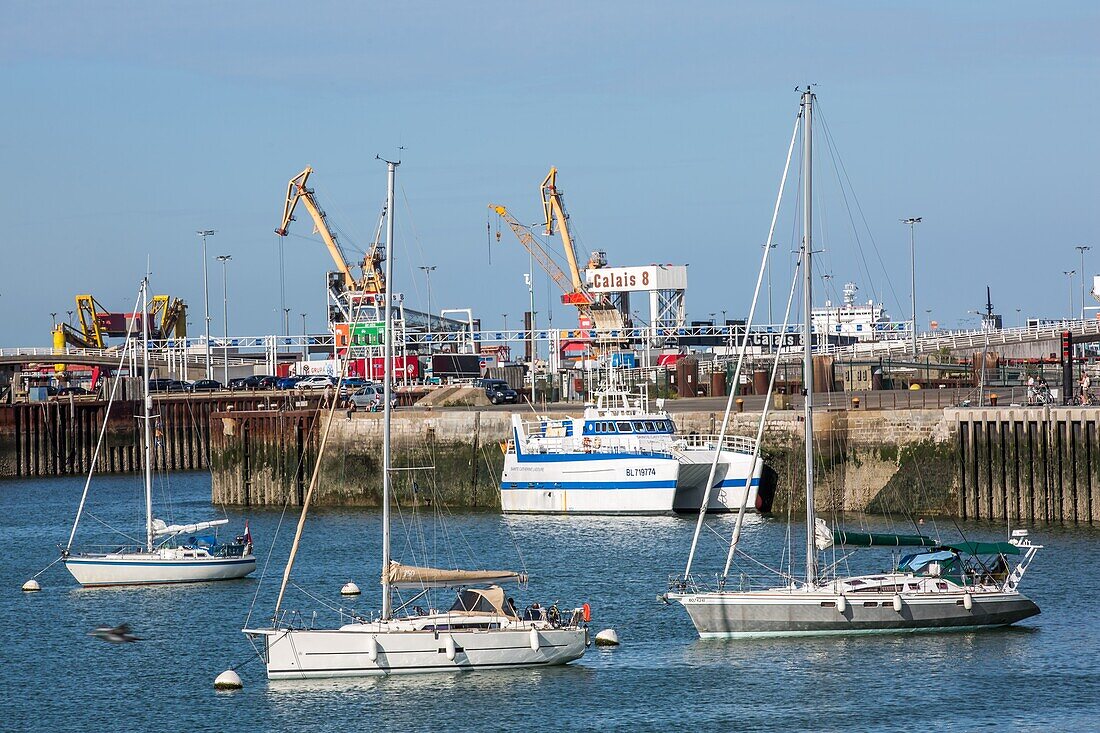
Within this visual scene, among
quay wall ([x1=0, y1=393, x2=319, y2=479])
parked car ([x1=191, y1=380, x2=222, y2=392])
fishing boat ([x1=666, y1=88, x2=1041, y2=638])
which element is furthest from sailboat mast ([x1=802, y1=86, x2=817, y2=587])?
parked car ([x1=191, y1=380, x2=222, y2=392])

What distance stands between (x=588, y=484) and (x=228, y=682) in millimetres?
30646

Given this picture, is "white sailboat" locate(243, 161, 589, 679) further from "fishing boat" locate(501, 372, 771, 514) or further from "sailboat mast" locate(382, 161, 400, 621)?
"fishing boat" locate(501, 372, 771, 514)

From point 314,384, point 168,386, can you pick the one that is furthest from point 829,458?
point 168,386

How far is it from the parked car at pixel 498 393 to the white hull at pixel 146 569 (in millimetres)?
40999

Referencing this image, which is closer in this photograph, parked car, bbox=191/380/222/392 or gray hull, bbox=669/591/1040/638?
gray hull, bbox=669/591/1040/638

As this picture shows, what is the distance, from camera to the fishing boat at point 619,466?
64.4 m

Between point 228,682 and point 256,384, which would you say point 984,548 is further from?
point 256,384

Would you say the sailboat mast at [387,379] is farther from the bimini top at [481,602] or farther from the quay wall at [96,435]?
the quay wall at [96,435]

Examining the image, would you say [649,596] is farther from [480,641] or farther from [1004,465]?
[1004,465]

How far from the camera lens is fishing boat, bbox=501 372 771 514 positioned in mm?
64375

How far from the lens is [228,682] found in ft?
119

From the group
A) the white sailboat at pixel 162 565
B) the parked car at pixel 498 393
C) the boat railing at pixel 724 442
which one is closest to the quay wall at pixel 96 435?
the parked car at pixel 498 393

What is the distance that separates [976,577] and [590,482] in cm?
2689

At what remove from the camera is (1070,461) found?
187 feet
